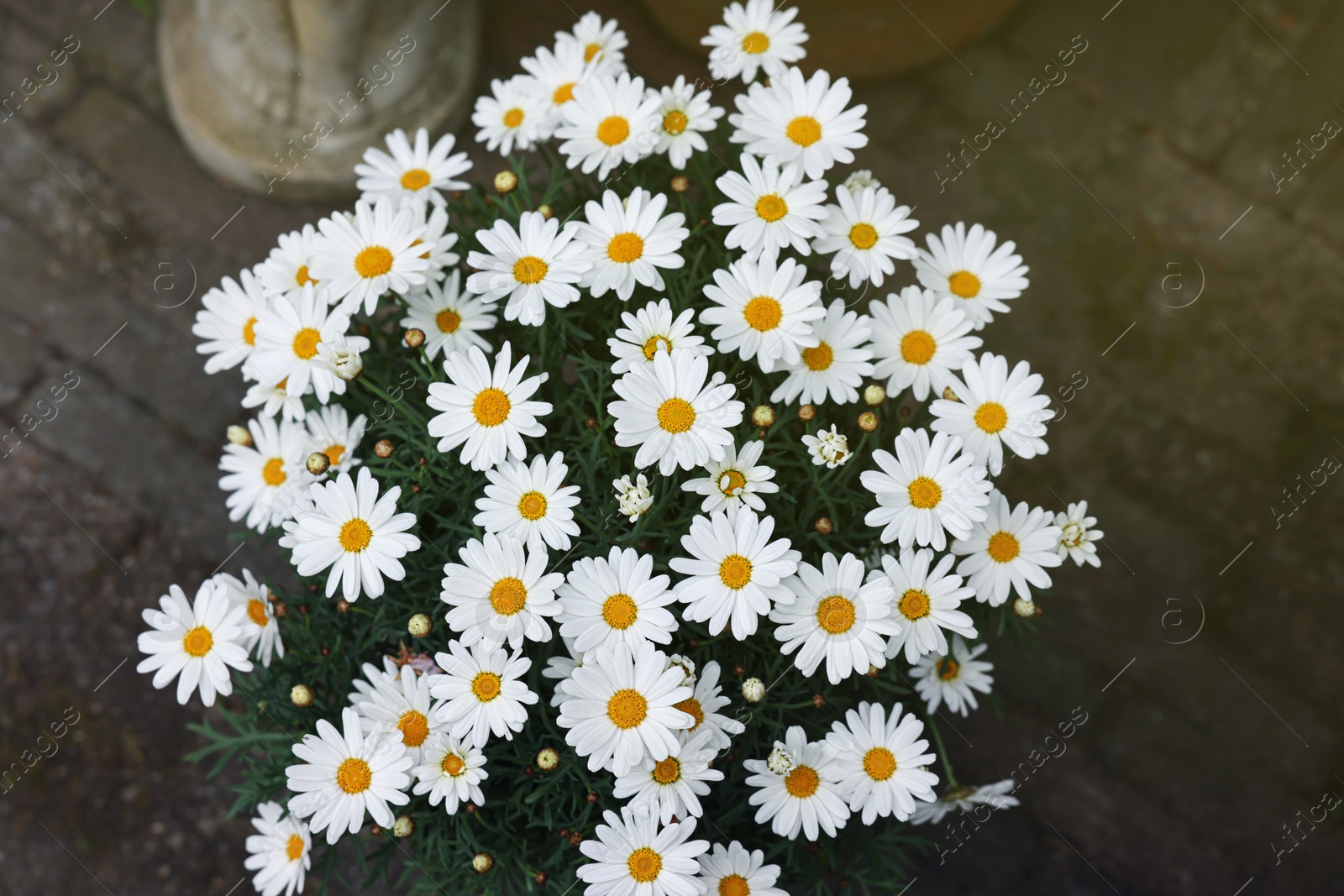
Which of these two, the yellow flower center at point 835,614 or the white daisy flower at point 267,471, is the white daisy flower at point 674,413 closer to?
the yellow flower center at point 835,614

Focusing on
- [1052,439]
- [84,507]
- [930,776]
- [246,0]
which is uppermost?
[246,0]

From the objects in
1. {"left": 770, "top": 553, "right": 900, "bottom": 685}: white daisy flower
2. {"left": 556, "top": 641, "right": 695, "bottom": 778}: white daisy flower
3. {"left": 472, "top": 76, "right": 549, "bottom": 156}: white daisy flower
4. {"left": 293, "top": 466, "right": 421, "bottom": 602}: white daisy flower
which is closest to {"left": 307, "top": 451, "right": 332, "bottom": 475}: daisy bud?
{"left": 293, "top": 466, "right": 421, "bottom": 602}: white daisy flower

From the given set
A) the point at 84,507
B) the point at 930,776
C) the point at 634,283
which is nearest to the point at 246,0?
the point at 84,507

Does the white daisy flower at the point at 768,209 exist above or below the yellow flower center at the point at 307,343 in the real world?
below

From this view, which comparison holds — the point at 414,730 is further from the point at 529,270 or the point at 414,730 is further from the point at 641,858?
the point at 529,270

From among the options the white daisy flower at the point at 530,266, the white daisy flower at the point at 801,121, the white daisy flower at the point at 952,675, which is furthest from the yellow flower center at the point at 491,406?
the white daisy flower at the point at 952,675

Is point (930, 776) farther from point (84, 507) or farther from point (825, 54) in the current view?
point (84, 507)
